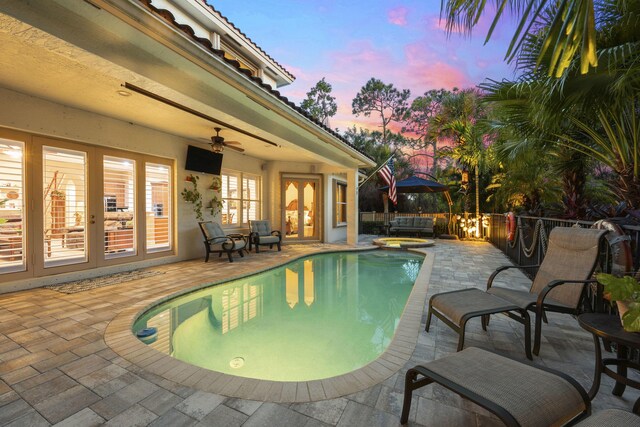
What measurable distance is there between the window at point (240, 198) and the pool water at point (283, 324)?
326 centimetres

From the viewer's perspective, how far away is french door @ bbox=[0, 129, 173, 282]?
4.35 m

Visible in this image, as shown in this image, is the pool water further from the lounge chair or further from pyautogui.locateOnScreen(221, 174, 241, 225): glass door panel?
pyautogui.locateOnScreen(221, 174, 241, 225): glass door panel

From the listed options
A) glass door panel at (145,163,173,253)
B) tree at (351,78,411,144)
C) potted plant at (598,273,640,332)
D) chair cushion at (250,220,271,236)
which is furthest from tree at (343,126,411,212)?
potted plant at (598,273,640,332)

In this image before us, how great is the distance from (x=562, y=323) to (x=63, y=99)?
7.48 meters

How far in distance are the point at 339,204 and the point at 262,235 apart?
425 cm

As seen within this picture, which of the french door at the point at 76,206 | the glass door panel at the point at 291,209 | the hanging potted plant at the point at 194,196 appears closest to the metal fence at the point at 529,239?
the glass door panel at the point at 291,209

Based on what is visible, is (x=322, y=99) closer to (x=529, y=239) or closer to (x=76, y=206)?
(x=529, y=239)

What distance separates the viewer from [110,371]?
2.22m

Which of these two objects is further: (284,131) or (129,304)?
(284,131)

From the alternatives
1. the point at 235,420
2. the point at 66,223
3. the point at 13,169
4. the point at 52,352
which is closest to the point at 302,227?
the point at 66,223

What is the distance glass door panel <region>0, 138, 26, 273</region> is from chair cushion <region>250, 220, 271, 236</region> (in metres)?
4.98

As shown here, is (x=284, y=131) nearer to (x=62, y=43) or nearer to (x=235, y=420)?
(x=62, y=43)

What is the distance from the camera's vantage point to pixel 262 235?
28.7 ft

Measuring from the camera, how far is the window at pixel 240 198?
8.47 metres
